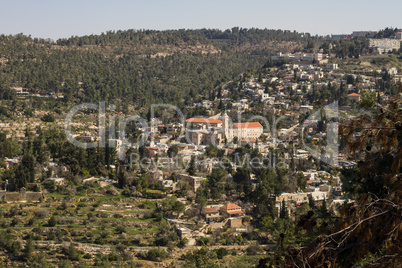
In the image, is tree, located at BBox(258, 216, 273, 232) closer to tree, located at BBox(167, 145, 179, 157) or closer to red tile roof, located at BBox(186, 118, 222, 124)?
tree, located at BBox(167, 145, 179, 157)

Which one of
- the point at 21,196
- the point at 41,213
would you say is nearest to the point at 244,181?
the point at 41,213

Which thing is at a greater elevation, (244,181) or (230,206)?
(244,181)

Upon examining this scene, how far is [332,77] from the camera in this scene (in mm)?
62188

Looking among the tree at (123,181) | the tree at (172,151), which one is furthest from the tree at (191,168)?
the tree at (123,181)

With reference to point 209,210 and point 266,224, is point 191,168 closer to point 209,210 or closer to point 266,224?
point 209,210

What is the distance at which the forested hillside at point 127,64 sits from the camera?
201 feet

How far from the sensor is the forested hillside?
2414 inches

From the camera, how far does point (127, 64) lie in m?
82.8

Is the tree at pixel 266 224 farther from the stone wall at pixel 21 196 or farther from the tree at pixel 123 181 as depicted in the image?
the stone wall at pixel 21 196

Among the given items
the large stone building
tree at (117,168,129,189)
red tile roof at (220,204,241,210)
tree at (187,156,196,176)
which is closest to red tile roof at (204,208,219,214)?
red tile roof at (220,204,241,210)

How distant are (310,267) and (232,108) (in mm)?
48510

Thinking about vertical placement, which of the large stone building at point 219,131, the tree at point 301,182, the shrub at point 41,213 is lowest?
the tree at point 301,182

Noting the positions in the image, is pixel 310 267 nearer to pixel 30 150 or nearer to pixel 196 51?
pixel 30 150

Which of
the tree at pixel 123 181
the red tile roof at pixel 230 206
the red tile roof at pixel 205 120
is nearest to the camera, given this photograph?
the red tile roof at pixel 230 206
